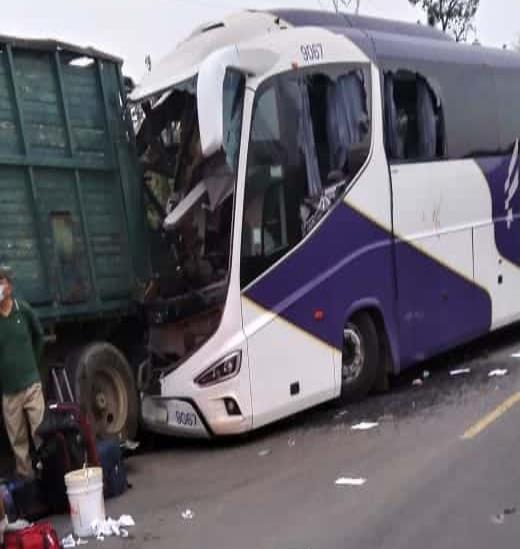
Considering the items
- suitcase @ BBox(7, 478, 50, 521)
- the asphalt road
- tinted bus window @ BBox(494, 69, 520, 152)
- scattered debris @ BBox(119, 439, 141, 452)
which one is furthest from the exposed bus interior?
tinted bus window @ BBox(494, 69, 520, 152)

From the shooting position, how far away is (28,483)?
265 inches

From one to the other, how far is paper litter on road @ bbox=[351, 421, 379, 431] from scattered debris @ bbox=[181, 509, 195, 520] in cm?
219

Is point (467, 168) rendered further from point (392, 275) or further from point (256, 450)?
point (256, 450)

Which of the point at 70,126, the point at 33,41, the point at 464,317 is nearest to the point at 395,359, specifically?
the point at 464,317

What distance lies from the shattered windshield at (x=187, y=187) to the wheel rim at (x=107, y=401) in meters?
0.81

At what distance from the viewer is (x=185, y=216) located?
8133mm

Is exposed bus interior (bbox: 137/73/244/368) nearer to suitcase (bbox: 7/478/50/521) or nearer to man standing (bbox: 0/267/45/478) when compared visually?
man standing (bbox: 0/267/45/478)

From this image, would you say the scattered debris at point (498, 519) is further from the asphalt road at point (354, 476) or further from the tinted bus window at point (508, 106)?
the tinted bus window at point (508, 106)

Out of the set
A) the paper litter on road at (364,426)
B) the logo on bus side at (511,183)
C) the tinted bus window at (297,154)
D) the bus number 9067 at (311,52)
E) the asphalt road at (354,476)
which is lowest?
the paper litter on road at (364,426)

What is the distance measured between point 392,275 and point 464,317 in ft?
4.88

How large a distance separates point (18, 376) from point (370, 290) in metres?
3.50

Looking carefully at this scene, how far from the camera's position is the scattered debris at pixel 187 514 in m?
6.29

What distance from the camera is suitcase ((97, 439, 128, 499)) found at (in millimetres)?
6977

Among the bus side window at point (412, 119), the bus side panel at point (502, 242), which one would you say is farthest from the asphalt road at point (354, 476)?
the bus side window at point (412, 119)
